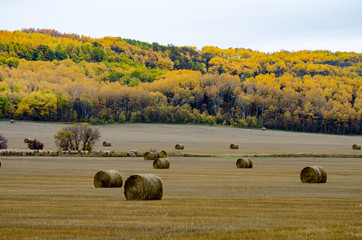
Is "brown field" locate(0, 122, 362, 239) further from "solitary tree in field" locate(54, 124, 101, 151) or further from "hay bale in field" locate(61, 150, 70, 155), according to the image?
"solitary tree in field" locate(54, 124, 101, 151)

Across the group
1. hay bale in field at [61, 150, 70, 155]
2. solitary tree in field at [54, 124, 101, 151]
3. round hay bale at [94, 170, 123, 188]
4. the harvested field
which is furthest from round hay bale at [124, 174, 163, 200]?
solitary tree in field at [54, 124, 101, 151]

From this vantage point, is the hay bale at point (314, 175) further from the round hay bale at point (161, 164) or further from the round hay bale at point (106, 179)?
the round hay bale at point (161, 164)

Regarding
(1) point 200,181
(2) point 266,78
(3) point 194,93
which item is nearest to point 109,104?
(3) point 194,93

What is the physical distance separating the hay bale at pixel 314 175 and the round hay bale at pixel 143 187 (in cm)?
1058

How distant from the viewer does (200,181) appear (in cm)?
2569

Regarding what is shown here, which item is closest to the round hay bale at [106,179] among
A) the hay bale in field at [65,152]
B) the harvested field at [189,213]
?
the harvested field at [189,213]

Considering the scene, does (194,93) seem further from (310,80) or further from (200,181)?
(200,181)

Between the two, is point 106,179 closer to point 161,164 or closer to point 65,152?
point 161,164

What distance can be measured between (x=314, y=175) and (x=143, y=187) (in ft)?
36.4

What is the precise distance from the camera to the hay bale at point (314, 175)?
24562 mm

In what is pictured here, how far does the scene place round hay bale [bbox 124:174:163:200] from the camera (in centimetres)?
1608

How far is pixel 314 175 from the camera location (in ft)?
80.6

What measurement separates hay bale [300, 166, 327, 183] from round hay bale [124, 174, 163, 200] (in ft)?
34.7

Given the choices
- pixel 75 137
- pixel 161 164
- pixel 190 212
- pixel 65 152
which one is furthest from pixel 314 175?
pixel 75 137
